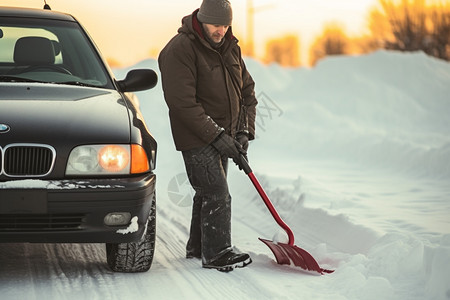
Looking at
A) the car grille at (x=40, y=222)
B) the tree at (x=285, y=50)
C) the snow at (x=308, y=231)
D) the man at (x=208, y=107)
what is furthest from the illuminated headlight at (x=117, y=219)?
A: the tree at (x=285, y=50)

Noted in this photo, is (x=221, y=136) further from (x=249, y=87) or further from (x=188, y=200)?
(x=188, y=200)

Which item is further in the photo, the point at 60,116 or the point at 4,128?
the point at 60,116

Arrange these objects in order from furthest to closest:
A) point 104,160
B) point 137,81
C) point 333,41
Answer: point 333,41 → point 137,81 → point 104,160

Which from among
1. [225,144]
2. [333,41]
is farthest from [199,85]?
[333,41]

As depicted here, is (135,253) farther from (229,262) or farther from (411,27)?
(411,27)

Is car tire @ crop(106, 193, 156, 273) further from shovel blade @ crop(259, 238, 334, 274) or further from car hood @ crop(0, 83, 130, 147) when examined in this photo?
shovel blade @ crop(259, 238, 334, 274)

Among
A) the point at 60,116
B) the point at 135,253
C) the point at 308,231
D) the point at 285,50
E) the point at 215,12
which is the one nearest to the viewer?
the point at 60,116

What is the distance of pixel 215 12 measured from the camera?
529 cm

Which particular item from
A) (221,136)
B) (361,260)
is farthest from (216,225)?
(361,260)

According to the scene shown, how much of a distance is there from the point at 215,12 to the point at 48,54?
1.32m

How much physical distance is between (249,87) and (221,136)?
0.70 metres

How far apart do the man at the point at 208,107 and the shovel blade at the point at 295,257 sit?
0.22m

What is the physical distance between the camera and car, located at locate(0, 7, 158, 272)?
14.8 ft

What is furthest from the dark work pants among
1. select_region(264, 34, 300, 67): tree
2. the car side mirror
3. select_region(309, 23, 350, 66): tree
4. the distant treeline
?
select_region(264, 34, 300, 67): tree
